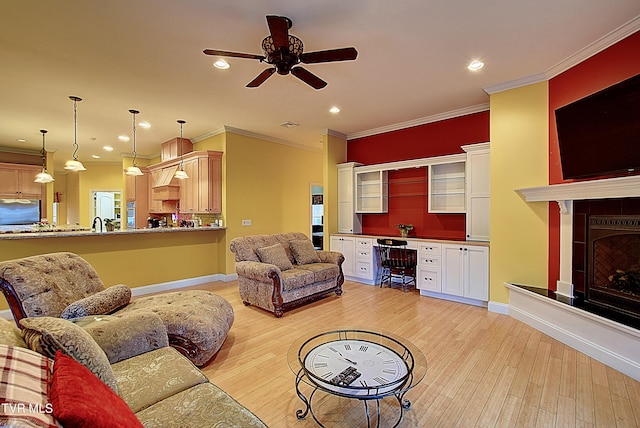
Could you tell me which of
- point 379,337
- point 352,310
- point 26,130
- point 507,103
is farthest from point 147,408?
point 26,130

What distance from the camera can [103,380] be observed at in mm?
1236

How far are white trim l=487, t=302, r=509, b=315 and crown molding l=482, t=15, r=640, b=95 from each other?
2.82m

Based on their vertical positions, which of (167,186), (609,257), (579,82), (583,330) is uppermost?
(579,82)

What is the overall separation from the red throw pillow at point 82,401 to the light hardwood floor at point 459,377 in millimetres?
1208

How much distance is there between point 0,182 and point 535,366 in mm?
10202

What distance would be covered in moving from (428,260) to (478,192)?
1261 mm

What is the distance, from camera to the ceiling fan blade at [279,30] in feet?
6.72

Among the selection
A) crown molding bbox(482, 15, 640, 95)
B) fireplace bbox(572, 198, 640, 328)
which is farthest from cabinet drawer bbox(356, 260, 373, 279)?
crown molding bbox(482, 15, 640, 95)

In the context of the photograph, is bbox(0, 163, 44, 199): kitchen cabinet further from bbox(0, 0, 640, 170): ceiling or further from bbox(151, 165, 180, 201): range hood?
bbox(151, 165, 180, 201): range hood

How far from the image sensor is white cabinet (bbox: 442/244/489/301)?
3.98m

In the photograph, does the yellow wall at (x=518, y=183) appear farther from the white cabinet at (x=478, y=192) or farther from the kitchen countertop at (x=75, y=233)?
the kitchen countertop at (x=75, y=233)

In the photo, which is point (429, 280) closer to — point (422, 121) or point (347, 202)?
point (347, 202)

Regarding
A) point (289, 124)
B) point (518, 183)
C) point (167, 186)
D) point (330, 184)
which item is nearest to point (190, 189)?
point (167, 186)

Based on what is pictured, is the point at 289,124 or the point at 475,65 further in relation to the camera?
the point at 289,124
